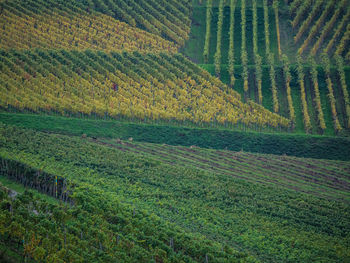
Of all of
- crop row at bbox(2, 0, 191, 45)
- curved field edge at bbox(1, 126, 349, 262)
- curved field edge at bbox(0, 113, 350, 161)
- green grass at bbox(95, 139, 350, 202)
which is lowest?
curved field edge at bbox(1, 126, 349, 262)

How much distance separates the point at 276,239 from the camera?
55750 mm

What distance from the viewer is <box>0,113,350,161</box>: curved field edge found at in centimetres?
8581

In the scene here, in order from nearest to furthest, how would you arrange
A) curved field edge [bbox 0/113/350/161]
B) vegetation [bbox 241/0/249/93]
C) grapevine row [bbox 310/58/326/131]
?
curved field edge [bbox 0/113/350/161]
grapevine row [bbox 310/58/326/131]
vegetation [bbox 241/0/249/93]

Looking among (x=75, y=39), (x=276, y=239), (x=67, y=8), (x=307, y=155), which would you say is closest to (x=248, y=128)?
(x=307, y=155)

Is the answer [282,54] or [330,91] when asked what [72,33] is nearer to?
[282,54]

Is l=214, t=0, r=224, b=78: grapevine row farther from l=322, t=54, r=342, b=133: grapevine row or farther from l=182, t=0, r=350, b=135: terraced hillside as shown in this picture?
l=322, t=54, r=342, b=133: grapevine row

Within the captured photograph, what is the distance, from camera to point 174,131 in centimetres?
8912

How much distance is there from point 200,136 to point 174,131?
5.39 m

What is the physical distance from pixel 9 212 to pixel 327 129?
70.6 m

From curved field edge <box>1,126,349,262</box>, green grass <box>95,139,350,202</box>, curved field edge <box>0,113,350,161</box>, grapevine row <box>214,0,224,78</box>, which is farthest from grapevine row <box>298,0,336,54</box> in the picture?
curved field edge <box>1,126,349,262</box>

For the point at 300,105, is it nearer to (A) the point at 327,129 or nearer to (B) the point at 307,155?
(A) the point at 327,129

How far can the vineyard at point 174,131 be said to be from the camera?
50656 millimetres

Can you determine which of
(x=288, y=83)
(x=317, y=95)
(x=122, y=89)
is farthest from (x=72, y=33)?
(x=317, y=95)

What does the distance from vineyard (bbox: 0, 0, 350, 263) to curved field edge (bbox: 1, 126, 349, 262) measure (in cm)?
24
